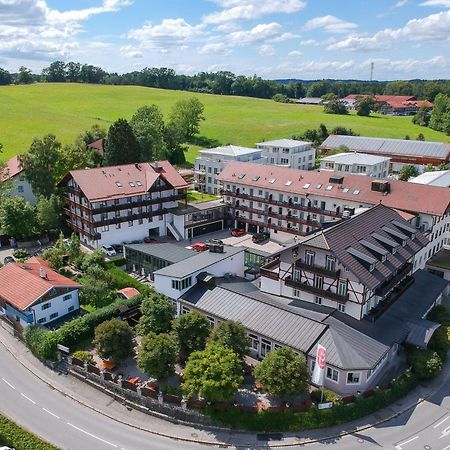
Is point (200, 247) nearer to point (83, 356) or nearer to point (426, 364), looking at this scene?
point (83, 356)

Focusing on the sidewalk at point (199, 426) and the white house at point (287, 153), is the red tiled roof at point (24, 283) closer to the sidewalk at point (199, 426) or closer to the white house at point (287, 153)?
the sidewalk at point (199, 426)

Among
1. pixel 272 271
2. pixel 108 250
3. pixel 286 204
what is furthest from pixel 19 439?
pixel 286 204

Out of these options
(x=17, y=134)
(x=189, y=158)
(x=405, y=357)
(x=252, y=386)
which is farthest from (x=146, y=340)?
(x=17, y=134)

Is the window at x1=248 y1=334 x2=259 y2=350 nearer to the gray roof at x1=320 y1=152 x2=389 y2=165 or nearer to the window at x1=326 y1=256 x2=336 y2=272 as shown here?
the window at x1=326 y1=256 x2=336 y2=272

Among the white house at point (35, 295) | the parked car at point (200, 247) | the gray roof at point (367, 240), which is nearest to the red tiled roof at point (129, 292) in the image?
the white house at point (35, 295)

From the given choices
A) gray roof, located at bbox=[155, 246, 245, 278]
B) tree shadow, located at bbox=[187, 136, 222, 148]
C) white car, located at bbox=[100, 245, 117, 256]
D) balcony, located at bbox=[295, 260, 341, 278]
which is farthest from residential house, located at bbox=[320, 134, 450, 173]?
balcony, located at bbox=[295, 260, 341, 278]
